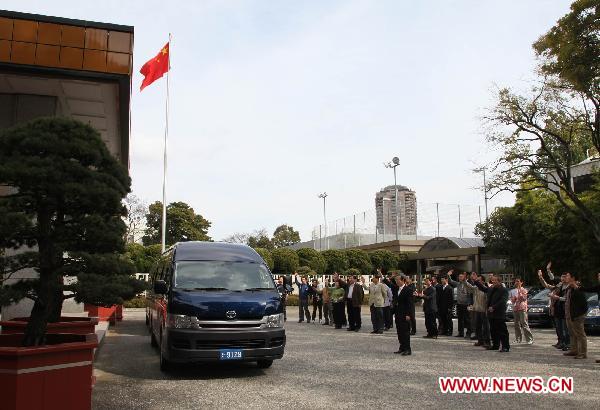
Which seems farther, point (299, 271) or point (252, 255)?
point (299, 271)

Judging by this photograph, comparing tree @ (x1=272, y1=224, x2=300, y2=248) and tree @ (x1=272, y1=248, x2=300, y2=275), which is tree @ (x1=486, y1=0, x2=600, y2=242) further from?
tree @ (x1=272, y1=224, x2=300, y2=248)

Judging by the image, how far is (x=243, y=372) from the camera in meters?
9.06

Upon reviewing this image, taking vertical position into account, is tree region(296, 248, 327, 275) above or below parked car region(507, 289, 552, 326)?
above

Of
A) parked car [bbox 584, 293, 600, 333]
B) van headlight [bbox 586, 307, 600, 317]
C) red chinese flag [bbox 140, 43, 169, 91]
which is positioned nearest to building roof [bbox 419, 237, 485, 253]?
parked car [bbox 584, 293, 600, 333]

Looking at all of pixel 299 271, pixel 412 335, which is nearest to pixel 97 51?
pixel 412 335

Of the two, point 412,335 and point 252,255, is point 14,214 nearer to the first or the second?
point 252,255

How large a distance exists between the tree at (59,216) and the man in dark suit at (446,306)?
36.5 feet

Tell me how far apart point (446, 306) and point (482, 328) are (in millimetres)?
2487

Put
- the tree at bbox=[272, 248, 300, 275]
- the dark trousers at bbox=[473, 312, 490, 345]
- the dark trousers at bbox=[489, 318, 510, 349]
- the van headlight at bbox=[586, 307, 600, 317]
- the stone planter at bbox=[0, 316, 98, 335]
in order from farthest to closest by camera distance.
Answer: the tree at bbox=[272, 248, 300, 275] < the van headlight at bbox=[586, 307, 600, 317] < the dark trousers at bbox=[473, 312, 490, 345] < the dark trousers at bbox=[489, 318, 510, 349] < the stone planter at bbox=[0, 316, 98, 335]

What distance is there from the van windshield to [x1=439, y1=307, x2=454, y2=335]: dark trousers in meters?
8.17

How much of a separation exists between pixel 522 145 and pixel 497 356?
654 inches

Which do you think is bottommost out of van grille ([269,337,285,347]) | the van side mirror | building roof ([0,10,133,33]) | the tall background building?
van grille ([269,337,285,347])

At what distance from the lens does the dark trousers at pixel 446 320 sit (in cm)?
1584

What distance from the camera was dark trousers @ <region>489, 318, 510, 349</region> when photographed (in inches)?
482
